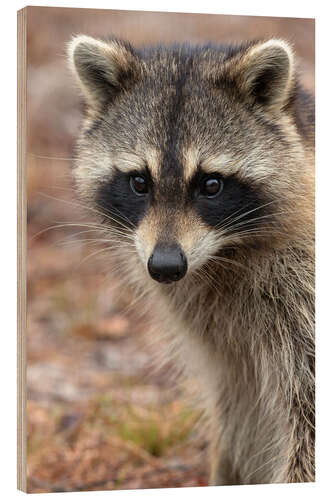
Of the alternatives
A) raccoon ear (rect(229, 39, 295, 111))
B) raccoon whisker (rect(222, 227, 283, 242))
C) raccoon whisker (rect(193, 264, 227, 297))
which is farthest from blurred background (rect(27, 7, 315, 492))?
raccoon whisker (rect(222, 227, 283, 242))

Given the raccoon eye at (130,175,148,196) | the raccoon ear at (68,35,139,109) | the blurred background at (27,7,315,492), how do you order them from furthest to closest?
the blurred background at (27,7,315,492)
the raccoon ear at (68,35,139,109)
the raccoon eye at (130,175,148,196)

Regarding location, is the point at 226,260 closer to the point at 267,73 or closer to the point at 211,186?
the point at 211,186

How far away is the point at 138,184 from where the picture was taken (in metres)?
4.62

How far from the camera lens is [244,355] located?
516cm

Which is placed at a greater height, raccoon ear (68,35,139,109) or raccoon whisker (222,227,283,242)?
raccoon ear (68,35,139,109)

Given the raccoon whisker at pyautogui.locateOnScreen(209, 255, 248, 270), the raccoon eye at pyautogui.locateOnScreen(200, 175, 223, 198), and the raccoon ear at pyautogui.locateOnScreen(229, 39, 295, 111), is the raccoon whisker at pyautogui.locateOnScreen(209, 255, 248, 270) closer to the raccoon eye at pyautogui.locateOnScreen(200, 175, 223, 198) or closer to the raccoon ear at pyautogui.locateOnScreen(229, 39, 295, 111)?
the raccoon eye at pyautogui.locateOnScreen(200, 175, 223, 198)

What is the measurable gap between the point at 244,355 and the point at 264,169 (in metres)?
1.13

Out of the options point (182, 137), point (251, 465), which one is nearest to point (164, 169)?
point (182, 137)

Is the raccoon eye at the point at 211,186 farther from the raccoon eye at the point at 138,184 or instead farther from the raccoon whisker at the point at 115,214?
the raccoon whisker at the point at 115,214

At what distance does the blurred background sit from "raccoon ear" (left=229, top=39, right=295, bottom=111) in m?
0.54

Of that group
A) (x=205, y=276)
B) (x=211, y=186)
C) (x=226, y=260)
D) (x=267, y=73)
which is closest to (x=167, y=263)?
(x=211, y=186)

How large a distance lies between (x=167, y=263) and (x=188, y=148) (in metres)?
0.61

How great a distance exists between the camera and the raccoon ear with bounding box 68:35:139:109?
15.5ft
